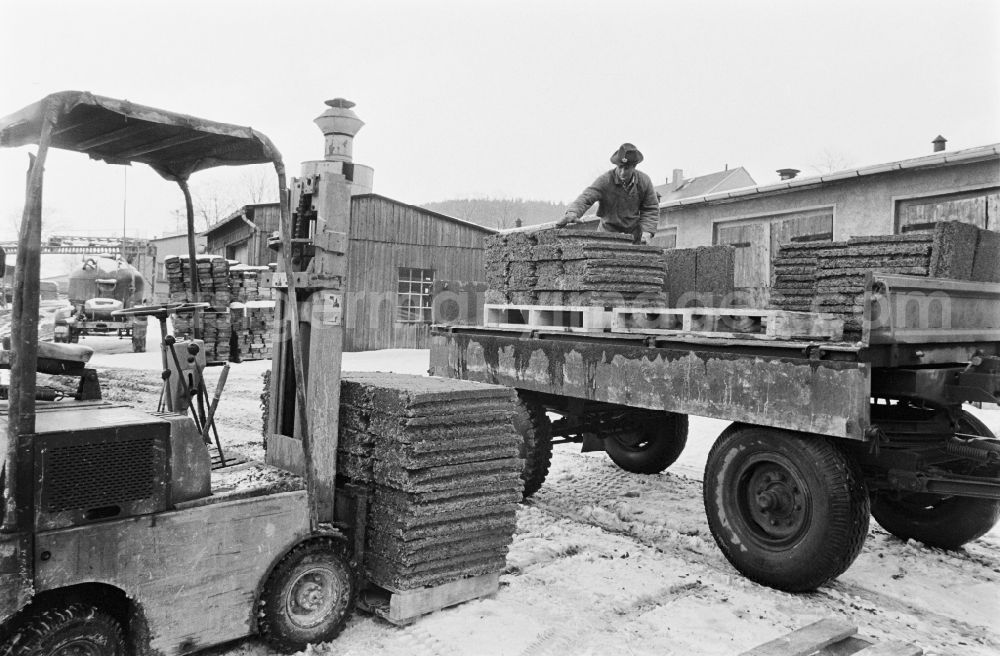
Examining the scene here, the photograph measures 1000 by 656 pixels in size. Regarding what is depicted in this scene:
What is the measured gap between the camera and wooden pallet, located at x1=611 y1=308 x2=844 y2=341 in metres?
4.78

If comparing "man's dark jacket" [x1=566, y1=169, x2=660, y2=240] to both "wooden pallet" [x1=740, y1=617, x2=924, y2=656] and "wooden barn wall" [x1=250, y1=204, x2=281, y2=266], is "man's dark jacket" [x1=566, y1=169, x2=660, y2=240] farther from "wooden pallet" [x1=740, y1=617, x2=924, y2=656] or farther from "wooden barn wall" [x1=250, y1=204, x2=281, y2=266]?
"wooden barn wall" [x1=250, y1=204, x2=281, y2=266]

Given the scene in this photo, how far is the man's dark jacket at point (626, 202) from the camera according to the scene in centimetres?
768

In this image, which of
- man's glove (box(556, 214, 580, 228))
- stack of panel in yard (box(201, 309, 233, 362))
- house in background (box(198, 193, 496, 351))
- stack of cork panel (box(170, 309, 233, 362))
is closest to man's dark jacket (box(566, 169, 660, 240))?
man's glove (box(556, 214, 580, 228))

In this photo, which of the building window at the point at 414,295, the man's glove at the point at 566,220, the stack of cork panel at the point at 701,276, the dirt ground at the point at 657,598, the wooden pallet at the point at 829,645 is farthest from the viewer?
the building window at the point at 414,295

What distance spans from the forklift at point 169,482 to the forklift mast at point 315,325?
1cm

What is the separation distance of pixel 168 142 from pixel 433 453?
7.27 feet

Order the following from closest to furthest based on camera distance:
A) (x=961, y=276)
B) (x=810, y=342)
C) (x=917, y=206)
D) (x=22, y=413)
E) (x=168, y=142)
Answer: (x=22, y=413) < (x=168, y=142) < (x=810, y=342) < (x=961, y=276) < (x=917, y=206)

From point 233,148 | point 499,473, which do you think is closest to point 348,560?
point 499,473

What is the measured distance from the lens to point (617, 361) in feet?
19.0

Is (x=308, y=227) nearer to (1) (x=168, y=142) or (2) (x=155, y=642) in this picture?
(1) (x=168, y=142)

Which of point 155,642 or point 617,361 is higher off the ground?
point 617,361

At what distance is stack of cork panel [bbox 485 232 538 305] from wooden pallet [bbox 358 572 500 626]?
126 inches

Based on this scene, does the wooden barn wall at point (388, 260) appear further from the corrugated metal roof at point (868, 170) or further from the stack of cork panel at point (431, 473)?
the stack of cork panel at point (431, 473)

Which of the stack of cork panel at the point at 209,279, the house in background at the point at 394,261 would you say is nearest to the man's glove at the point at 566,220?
the house in background at the point at 394,261
